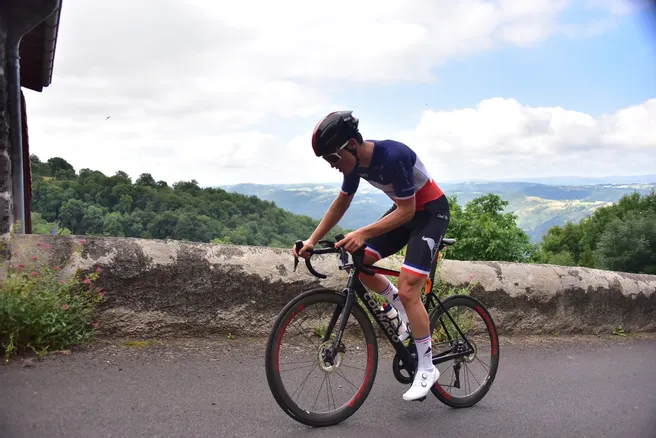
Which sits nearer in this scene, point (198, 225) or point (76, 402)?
point (76, 402)

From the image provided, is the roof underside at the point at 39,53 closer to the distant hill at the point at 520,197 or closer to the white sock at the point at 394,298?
the white sock at the point at 394,298

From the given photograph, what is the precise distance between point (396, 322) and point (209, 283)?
1.76 metres

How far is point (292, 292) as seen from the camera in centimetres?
487

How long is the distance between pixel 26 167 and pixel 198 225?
3023 mm

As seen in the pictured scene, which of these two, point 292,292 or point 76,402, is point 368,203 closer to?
point 292,292

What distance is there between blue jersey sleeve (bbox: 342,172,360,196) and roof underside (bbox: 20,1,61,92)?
4.07 m

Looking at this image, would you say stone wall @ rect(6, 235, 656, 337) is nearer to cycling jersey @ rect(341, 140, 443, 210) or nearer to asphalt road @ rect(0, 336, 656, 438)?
asphalt road @ rect(0, 336, 656, 438)

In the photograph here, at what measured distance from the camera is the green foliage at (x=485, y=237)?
18.1m

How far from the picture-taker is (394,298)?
3.76 m

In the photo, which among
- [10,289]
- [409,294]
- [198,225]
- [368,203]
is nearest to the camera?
[409,294]

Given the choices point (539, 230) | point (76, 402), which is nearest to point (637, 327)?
point (76, 402)

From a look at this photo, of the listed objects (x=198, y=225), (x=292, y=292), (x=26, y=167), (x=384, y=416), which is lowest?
(x=384, y=416)

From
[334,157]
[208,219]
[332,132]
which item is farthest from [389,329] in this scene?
[208,219]

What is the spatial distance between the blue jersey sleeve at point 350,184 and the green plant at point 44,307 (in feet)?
6.77
